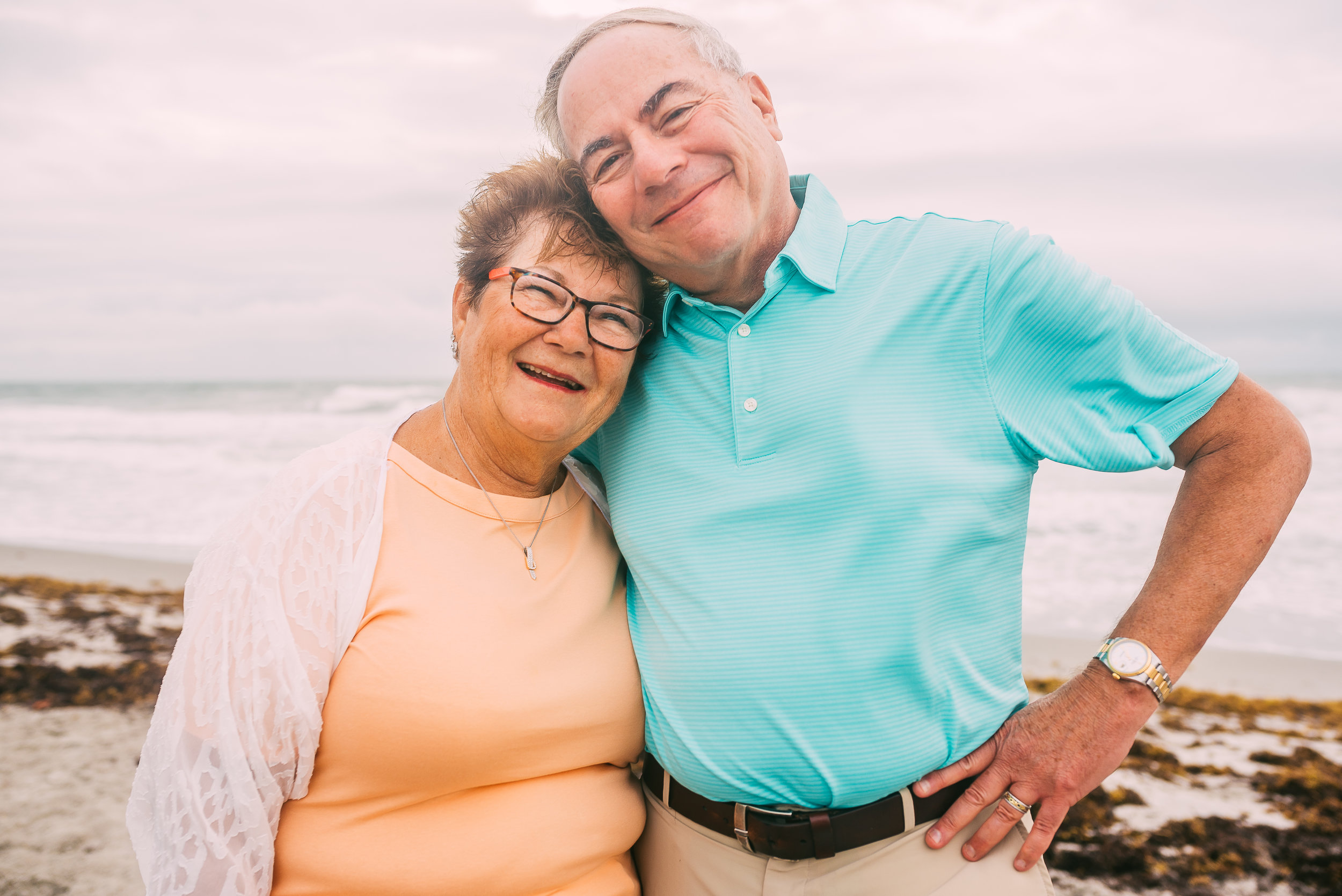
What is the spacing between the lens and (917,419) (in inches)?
71.9

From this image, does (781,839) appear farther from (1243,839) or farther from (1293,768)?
(1293,768)

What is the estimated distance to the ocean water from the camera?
7230mm

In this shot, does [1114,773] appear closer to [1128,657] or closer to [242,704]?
[1128,657]

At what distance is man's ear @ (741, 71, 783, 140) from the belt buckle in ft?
5.80

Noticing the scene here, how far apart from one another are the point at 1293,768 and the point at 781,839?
4.00 meters

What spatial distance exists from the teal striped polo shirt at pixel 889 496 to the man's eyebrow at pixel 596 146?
560 mm

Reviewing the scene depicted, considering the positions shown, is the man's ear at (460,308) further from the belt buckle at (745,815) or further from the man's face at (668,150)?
the belt buckle at (745,815)

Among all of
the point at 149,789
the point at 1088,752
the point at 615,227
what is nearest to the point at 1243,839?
the point at 1088,752

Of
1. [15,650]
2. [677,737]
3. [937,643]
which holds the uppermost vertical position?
[937,643]

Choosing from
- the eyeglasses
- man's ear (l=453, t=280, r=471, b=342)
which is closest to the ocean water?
man's ear (l=453, t=280, r=471, b=342)

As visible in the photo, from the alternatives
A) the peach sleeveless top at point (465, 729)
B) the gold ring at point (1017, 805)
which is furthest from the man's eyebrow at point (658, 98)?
the gold ring at point (1017, 805)

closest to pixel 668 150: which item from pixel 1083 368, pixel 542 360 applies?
pixel 542 360

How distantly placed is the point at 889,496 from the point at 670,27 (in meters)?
1.34

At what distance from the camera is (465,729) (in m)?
1.74
